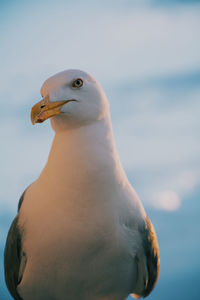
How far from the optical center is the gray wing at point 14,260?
3145mm

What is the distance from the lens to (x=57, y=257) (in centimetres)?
291

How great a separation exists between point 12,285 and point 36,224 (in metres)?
0.68

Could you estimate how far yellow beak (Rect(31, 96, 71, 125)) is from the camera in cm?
279

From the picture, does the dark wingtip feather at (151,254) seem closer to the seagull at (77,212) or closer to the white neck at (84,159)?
the seagull at (77,212)

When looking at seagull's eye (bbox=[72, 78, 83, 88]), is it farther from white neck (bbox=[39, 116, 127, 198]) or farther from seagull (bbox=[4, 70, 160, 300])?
white neck (bbox=[39, 116, 127, 198])

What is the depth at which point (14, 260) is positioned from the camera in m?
3.22

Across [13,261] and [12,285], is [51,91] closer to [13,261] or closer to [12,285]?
[13,261]

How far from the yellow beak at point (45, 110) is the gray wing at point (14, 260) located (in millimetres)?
958

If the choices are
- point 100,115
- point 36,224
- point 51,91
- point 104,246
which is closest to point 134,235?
point 104,246

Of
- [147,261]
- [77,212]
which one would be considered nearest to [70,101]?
[77,212]

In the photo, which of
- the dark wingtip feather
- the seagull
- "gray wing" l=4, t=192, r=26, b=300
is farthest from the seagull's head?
the dark wingtip feather

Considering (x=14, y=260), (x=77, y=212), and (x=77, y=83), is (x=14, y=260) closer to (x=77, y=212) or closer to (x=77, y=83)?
(x=77, y=212)

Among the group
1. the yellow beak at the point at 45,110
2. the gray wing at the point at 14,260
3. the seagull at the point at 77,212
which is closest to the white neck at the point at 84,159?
the seagull at the point at 77,212

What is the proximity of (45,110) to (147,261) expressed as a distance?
1.59 meters
